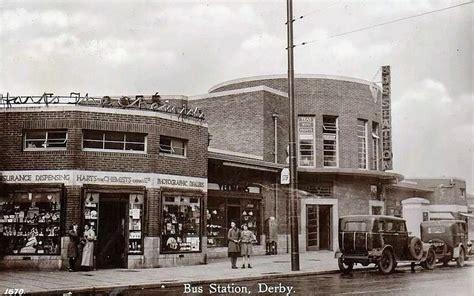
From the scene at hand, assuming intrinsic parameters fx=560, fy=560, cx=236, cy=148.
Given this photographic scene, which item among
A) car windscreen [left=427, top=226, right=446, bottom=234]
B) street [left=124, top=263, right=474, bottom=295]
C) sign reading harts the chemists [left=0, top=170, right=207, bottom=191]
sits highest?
sign reading harts the chemists [left=0, top=170, right=207, bottom=191]

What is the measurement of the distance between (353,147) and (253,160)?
7.06 m

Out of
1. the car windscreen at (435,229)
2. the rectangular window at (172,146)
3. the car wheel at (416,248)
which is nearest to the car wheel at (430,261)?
the car wheel at (416,248)

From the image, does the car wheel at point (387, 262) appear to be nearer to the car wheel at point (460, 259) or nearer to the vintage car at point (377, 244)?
the vintage car at point (377, 244)

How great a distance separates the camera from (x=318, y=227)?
90.9 ft

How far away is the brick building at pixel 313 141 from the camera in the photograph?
26.1m

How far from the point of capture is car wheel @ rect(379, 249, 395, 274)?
1780 centimetres

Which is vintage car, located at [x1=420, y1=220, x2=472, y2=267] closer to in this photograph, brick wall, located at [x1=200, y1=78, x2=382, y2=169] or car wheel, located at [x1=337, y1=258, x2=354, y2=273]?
car wheel, located at [x1=337, y1=258, x2=354, y2=273]

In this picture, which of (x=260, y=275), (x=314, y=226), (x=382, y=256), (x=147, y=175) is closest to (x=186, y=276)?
(x=260, y=275)

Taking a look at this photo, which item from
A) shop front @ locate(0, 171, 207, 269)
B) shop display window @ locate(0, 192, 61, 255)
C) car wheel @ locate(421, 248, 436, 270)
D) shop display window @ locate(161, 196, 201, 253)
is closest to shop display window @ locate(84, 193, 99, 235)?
shop front @ locate(0, 171, 207, 269)

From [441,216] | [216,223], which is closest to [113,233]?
[216,223]

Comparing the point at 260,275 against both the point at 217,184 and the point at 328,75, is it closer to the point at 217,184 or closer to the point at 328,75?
the point at 217,184

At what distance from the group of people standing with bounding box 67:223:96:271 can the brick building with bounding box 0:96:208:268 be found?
40 cm

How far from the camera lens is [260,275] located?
52.5 feet

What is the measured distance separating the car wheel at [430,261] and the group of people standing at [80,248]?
11160 millimetres
